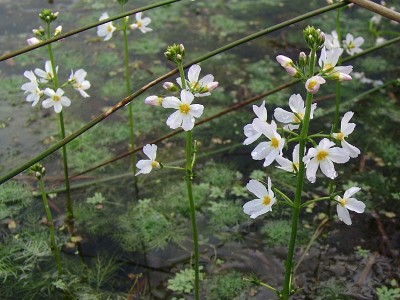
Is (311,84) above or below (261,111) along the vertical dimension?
above

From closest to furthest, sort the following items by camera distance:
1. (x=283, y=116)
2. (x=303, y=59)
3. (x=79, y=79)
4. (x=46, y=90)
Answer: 1. (x=303, y=59)
2. (x=283, y=116)
3. (x=46, y=90)
4. (x=79, y=79)

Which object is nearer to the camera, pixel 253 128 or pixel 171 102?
pixel 253 128

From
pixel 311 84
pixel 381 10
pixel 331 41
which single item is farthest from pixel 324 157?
pixel 331 41

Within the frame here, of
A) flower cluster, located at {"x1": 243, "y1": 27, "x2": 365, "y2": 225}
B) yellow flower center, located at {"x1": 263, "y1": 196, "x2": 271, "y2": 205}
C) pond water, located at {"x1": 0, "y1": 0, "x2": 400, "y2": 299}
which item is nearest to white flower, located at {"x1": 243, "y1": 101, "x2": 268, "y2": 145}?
flower cluster, located at {"x1": 243, "y1": 27, "x2": 365, "y2": 225}

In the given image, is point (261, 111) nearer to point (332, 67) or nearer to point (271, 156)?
point (271, 156)

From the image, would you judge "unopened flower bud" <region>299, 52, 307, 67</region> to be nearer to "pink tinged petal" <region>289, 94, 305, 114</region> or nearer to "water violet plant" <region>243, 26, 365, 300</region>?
"water violet plant" <region>243, 26, 365, 300</region>

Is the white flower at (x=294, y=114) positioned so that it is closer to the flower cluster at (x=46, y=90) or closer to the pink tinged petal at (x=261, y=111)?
the pink tinged petal at (x=261, y=111)
